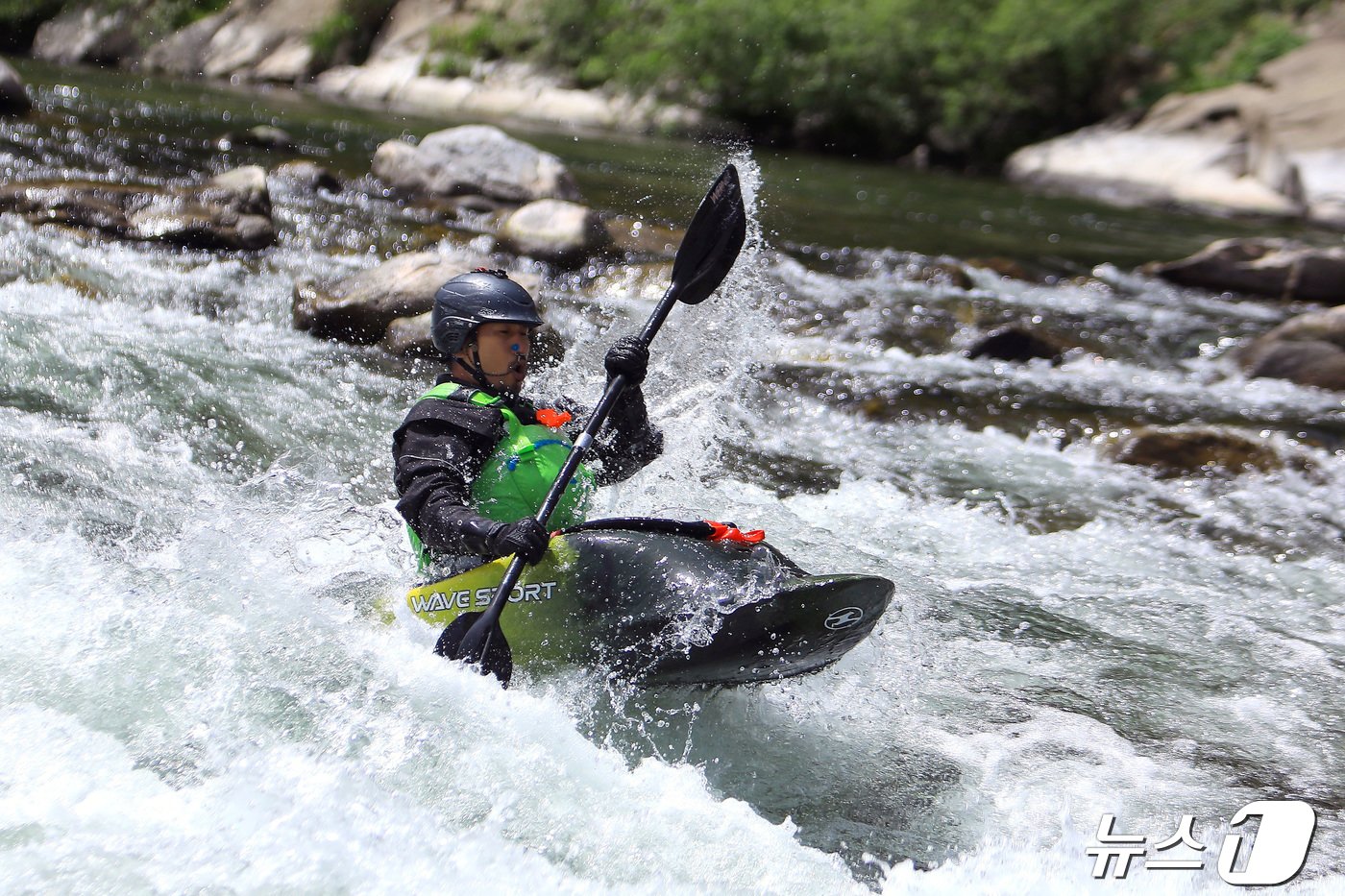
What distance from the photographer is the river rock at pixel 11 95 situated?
12992 mm

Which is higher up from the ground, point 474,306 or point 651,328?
point 474,306

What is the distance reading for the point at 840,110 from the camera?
943 inches

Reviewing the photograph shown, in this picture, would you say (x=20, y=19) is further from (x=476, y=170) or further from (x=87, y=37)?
(x=476, y=170)

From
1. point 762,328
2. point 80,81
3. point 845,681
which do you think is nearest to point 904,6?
point 80,81

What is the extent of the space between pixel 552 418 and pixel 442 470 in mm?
496

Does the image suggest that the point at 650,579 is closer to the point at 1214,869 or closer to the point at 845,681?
the point at 845,681

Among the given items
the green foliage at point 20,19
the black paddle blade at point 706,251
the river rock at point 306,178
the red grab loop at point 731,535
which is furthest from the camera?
the green foliage at point 20,19

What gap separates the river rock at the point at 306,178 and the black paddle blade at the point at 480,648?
28.0 feet

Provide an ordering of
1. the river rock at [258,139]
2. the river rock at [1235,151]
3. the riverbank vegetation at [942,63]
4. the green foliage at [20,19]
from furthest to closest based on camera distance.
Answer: the green foliage at [20,19]
the riverbank vegetation at [942,63]
the river rock at [1235,151]
the river rock at [258,139]

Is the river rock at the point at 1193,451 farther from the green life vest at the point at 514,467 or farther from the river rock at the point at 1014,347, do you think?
the green life vest at the point at 514,467

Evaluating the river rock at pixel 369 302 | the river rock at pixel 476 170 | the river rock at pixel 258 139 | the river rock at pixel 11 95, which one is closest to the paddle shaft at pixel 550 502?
the river rock at pixel 369 302

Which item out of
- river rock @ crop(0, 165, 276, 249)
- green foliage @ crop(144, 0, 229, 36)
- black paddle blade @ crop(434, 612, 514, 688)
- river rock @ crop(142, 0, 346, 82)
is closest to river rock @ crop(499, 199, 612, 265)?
river rock @ crop(0, 165, 276, 249)

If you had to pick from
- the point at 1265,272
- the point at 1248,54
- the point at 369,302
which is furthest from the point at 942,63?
the point at 369,302

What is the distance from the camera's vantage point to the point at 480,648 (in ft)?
11.1
